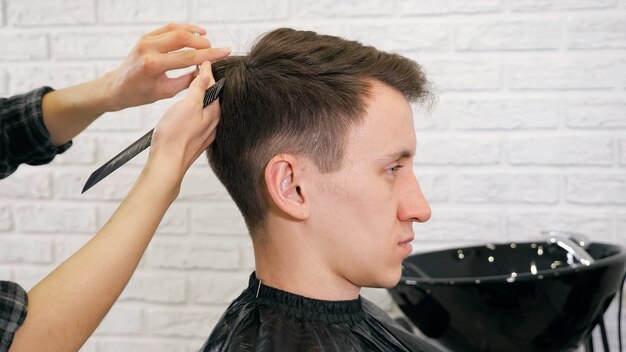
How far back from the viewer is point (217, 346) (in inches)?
49.1

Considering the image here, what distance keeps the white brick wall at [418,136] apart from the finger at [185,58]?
1.02 meters

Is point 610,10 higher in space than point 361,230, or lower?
higher

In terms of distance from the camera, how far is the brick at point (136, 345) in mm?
2424

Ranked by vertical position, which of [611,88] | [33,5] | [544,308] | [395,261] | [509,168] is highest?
[33,5]

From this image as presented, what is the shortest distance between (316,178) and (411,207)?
6.8 inches

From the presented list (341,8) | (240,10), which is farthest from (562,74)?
(240,10)

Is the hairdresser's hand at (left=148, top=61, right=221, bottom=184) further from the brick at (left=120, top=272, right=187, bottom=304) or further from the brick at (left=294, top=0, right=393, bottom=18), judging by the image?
the brick at (left=120, top=272, right=187, bottom=304)

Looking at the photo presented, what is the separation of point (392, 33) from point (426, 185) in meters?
0.47

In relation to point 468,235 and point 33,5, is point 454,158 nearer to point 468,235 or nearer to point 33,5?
point 468,235

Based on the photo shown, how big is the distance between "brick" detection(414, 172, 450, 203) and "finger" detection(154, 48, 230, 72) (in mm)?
1080

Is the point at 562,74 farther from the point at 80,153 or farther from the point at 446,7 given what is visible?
the point at 80,153

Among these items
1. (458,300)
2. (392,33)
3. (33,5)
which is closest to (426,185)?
(392,33)

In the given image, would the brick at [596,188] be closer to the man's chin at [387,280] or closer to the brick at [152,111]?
the man's chin at [387,280]

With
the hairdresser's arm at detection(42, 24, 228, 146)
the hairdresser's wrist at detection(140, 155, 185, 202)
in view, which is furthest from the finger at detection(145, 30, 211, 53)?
the hairdresser's wrist at detection(140, 155, 185, 202)
